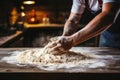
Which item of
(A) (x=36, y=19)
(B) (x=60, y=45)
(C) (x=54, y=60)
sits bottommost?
(C) (x=54, y=60)

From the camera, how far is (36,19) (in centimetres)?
707

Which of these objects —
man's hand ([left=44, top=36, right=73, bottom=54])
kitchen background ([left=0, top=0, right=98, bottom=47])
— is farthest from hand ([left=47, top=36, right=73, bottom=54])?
kitchen background ([left=0, top=0, right=98, bottom=47])

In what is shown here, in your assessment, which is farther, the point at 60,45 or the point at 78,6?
the point at 78,6

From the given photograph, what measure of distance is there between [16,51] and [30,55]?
1.23 feet

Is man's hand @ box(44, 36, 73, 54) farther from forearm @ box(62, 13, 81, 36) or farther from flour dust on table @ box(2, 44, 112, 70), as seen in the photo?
forearm @ box(62, 13, 81, 36)

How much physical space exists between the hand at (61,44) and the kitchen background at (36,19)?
3.01m

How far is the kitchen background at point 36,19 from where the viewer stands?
5.95m

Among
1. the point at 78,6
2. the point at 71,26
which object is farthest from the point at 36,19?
the point at 71,26

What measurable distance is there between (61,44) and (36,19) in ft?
16.2

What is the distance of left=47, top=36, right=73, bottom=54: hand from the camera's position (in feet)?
7.26

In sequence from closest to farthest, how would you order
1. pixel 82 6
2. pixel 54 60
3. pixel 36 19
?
pixel 54 60 → pixel 82 6 → pixel 36 19


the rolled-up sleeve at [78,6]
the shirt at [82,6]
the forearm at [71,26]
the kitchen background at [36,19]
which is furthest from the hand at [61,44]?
the kitchen background at [36,19]

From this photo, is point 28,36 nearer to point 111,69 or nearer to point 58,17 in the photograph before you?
point 58,17

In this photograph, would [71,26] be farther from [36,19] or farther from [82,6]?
[36,19]
